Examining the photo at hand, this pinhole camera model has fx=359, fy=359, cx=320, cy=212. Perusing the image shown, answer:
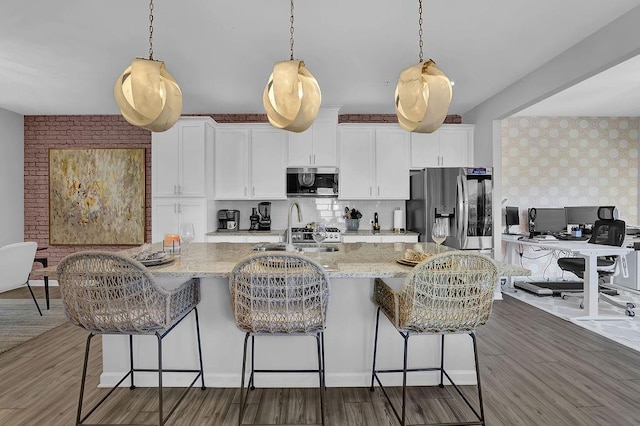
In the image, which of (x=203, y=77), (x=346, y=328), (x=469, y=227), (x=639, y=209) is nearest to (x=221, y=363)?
(x=346, y=328)

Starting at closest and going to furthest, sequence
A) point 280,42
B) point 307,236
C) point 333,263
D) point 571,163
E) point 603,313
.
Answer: point 333,263 → point 280,42 → point 603,313 → point 307,236 → point 571,163

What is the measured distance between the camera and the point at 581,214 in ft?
18.8

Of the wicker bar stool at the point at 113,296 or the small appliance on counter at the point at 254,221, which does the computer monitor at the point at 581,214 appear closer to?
the small appliance on counter at the point at 254,221

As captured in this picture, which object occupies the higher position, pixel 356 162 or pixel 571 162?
pixel 571 162

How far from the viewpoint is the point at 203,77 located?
3980 millimetres

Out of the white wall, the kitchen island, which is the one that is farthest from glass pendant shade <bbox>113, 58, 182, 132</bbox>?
the white wall

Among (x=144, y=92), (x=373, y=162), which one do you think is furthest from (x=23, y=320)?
(x=373, y=162)

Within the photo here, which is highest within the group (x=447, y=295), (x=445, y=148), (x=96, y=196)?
(x=445, y=148)

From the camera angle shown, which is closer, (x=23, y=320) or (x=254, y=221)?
(x=23, y=320)

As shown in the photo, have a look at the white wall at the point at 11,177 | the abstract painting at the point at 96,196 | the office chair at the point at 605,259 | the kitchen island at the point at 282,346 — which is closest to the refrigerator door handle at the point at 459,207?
the office chair at the point at 605,259

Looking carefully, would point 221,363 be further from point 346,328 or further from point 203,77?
point 203,77

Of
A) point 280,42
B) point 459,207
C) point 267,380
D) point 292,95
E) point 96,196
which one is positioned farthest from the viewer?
point 96,196

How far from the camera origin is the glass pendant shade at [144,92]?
1.86 meters

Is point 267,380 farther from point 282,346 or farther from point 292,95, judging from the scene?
point 292,95
